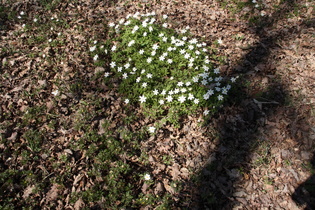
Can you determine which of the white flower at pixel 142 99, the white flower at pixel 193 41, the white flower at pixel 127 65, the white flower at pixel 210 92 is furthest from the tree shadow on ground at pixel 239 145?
the white flower at pixel 127 65

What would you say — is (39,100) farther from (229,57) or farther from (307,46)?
(307,46)

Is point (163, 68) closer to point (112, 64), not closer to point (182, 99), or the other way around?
point (182, 99)

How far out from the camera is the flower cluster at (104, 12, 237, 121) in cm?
445

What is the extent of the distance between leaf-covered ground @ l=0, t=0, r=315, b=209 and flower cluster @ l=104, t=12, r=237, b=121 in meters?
0.33

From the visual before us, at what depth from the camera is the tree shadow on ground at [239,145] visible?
11.2 feet

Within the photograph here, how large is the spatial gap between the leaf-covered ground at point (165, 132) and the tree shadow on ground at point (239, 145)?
17mm

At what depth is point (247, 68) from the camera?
16.2ft

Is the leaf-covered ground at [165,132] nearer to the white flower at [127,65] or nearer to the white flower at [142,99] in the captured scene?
the white flower at [142,99]

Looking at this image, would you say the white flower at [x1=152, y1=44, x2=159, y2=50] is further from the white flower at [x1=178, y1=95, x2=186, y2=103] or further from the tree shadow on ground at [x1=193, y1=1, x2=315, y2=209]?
the tree shadow on ground at [x1=193, y1=1, x2=315, y2=209]

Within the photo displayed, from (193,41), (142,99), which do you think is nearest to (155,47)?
(193,41)

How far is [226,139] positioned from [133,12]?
4.67 meters

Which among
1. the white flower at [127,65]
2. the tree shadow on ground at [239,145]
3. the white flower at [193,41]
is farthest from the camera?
the white flower at [193,41]

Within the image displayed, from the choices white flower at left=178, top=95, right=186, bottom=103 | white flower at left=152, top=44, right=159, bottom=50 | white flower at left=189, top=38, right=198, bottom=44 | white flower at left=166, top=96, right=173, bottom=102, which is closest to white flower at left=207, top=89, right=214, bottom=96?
white flower at left=178, top=95, right=186, bottom=103

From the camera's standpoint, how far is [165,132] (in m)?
4.21
